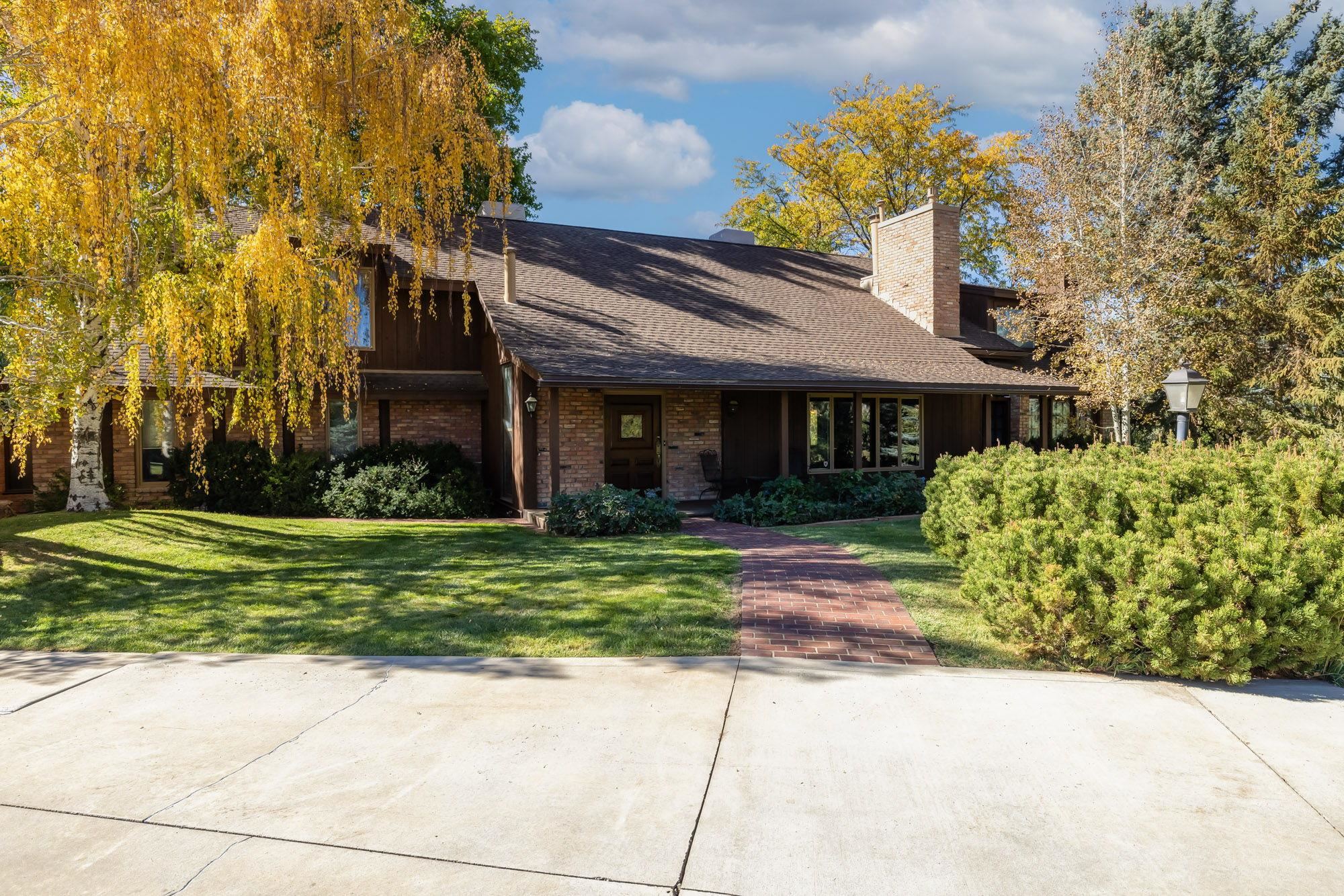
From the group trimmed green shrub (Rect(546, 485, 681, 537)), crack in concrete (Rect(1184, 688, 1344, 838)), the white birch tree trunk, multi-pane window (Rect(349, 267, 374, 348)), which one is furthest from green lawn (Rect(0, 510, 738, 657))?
multi-pane window (Rect(349, 267, 374, 348))

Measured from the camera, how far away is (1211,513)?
5434 mm

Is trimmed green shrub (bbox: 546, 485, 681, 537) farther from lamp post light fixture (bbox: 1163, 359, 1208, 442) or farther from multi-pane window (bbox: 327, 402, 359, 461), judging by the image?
lamp post light fixture (bbox: 1163, 359, 1208, 442)

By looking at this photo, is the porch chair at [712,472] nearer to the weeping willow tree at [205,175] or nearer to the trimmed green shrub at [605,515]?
the trimmed green shrub at [605,515]

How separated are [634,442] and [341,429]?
18.3 feet

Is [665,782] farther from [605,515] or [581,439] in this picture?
[581,439]

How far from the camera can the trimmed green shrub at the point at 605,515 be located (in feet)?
38.6

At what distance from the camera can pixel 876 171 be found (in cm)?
2877

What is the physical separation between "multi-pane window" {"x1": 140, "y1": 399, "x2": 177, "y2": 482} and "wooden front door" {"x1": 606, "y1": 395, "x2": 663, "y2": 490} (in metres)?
7.90

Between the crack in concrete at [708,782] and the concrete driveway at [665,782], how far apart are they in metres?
0.01

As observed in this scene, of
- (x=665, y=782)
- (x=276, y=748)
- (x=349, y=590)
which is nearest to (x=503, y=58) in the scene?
(x=349, y=590)

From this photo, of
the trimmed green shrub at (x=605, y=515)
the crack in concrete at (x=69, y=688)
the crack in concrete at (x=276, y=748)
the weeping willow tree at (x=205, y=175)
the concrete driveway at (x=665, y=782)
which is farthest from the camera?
the trimmed green shrub at (x=605, y=515)

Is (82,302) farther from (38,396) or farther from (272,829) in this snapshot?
(272,829)

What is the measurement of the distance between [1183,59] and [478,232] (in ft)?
65.6

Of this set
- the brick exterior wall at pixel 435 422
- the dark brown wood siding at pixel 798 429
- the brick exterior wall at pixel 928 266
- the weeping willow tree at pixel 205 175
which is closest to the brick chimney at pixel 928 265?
the brick exterior wall at pixel 928 266
